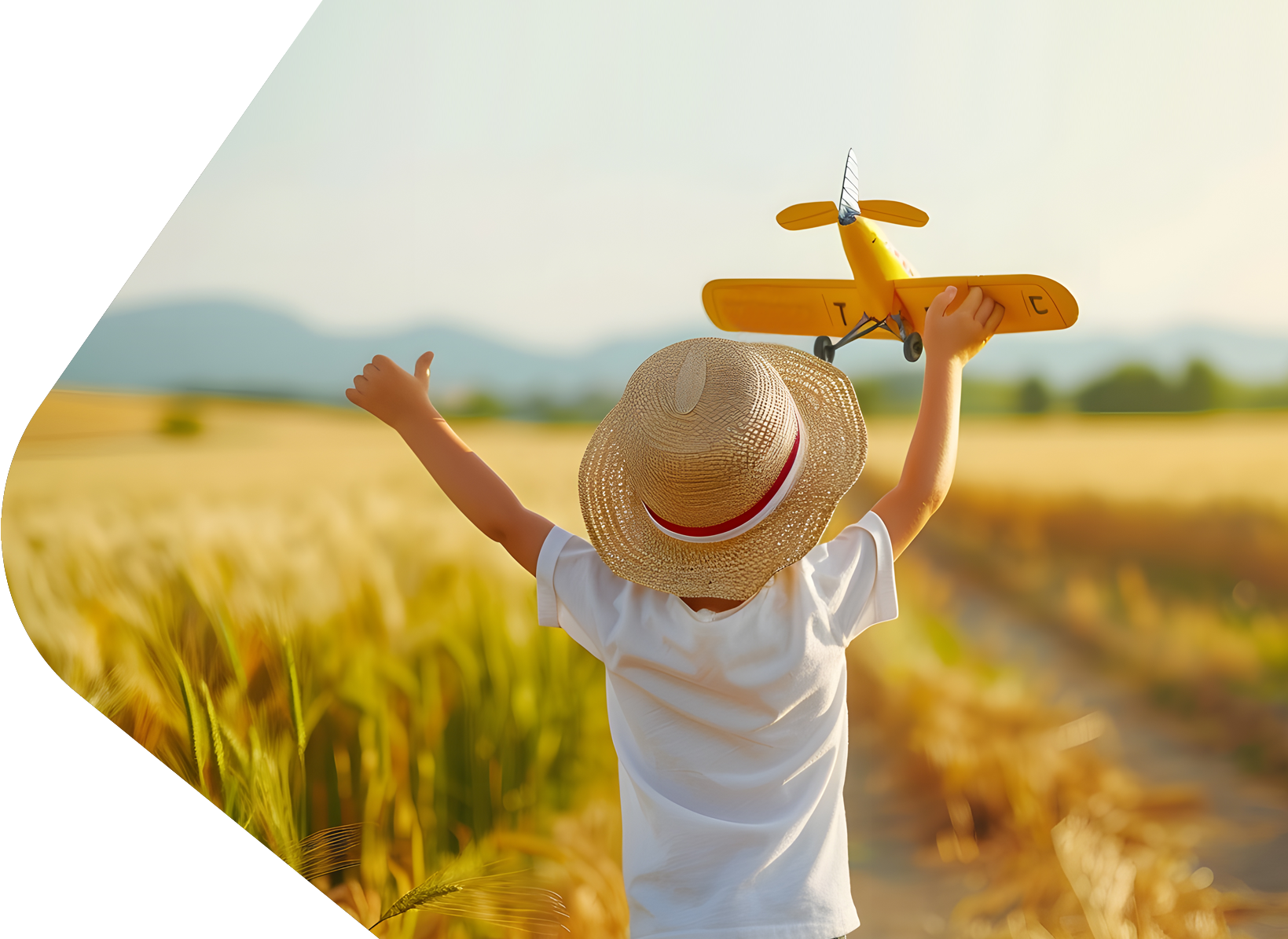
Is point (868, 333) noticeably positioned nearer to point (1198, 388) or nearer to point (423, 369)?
point (1198, 388)

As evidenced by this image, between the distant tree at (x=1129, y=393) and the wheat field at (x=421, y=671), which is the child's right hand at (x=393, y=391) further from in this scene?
the distant tree at (x=1129, y=393)

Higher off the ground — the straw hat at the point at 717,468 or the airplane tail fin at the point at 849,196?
the airplane tail fin at the point at 849,196

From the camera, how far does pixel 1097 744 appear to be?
1.25 meters

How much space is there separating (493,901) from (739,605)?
90 centimetres

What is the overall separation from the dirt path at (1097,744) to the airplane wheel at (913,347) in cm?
35

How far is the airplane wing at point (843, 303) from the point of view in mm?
1021

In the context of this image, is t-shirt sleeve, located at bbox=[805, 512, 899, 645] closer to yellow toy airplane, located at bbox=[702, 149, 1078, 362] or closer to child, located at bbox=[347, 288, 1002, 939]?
child, located at bbox=[347, 288, 1002, 939]

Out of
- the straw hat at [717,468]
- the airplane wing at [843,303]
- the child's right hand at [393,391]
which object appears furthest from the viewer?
the child's right hand at [393,391]

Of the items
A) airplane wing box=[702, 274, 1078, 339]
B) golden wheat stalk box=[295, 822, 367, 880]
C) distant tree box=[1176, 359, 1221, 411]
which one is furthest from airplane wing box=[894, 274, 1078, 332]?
golden wheat stalk box=[295, 822, 367, 880]

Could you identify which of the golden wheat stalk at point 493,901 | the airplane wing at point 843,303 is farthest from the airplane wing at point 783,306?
the golden wheat stalk at point 493,901

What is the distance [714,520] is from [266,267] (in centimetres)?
123

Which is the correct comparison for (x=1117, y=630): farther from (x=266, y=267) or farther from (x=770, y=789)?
(x=266, y=267)

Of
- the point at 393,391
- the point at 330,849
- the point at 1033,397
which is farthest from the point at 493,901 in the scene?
the point at 1033,397

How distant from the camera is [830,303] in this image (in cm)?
121
